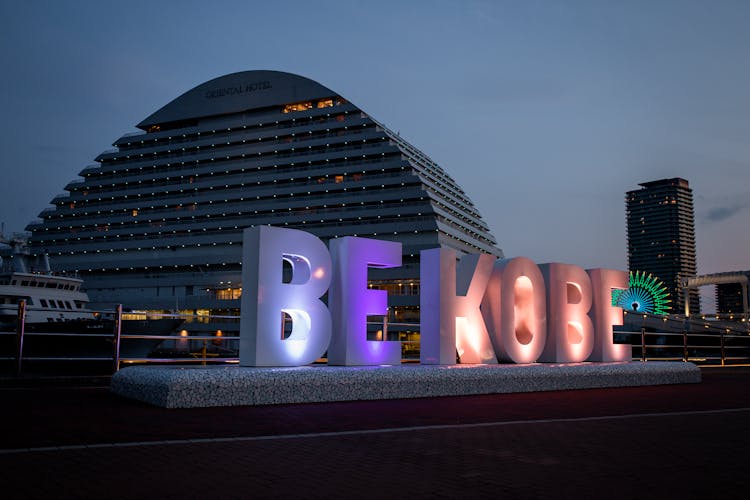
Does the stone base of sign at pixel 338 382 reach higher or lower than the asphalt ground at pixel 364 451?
higher

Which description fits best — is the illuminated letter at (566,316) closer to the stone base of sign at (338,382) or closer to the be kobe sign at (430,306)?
the be kobe sign at (430,306)

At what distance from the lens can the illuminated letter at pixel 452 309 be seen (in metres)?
12.7

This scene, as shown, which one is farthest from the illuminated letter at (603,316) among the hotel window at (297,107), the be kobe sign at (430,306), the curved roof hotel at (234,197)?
the hotel window at (297,107)

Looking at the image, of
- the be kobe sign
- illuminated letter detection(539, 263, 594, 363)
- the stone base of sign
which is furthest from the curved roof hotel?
the stone base of sign

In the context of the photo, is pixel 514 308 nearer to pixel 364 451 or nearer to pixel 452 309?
pixel 452 309

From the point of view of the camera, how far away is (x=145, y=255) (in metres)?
95.7

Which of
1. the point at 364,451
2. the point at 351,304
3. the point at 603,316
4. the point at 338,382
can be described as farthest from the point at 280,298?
the point at 603,316

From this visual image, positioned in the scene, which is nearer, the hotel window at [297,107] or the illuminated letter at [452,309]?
the illuminated letter at [452,309]

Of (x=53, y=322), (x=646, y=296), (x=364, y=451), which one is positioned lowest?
(x=364, y=451)

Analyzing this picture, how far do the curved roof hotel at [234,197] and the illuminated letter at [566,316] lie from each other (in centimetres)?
5710

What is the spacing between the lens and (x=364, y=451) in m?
5.72

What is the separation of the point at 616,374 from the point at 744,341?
5533 cm

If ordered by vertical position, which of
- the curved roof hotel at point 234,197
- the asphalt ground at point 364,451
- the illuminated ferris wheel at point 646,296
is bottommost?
the asphalt ground at point 364,451

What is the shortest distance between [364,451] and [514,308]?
8.56 meters
